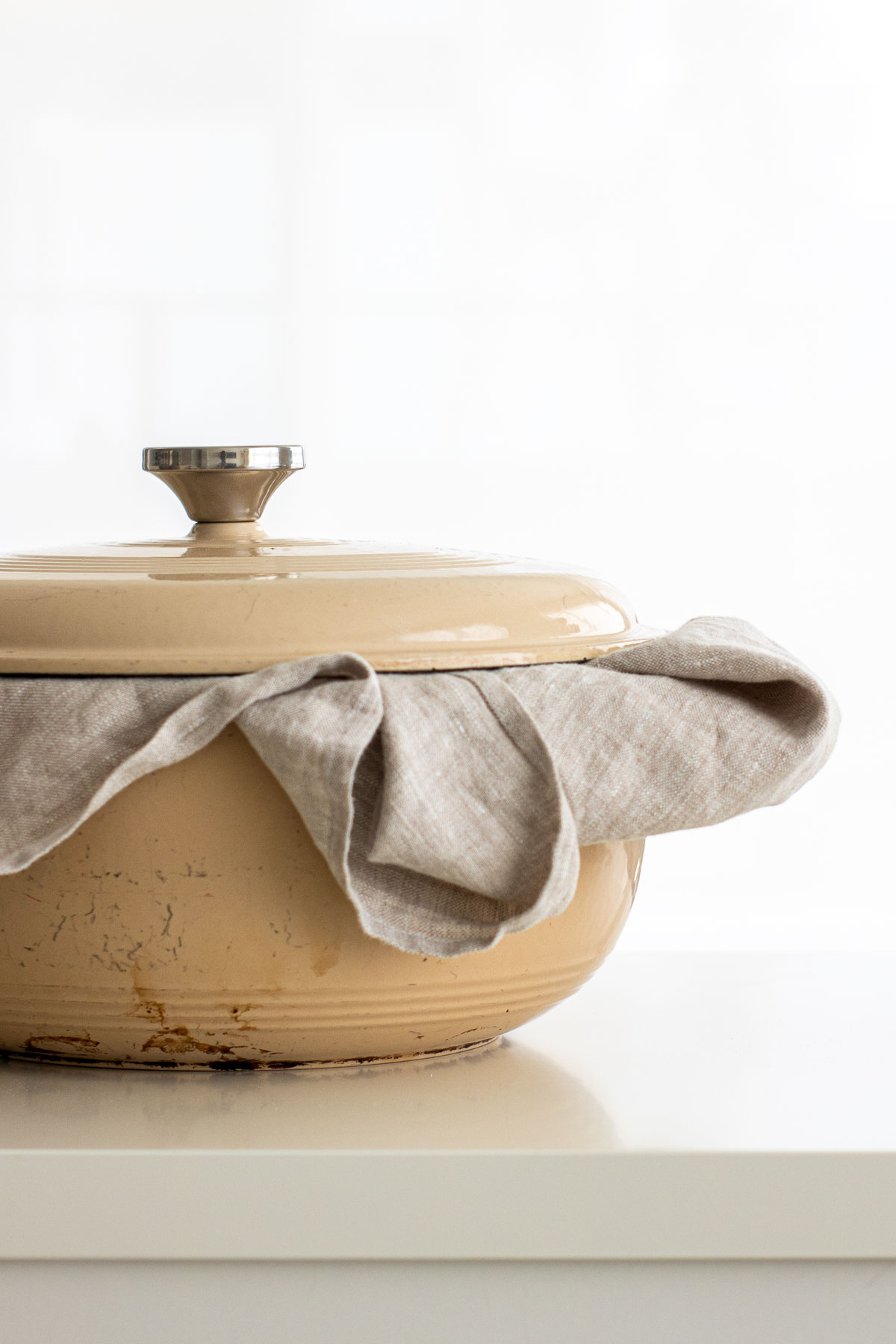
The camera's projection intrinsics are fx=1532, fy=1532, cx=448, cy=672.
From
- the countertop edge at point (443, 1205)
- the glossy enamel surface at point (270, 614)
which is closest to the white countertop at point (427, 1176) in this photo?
the countertop edge at point (443, 1205)

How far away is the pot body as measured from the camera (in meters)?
0.71

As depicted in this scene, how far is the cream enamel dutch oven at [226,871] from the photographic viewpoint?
70 centimetres

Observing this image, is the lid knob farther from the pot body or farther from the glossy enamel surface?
the pot body

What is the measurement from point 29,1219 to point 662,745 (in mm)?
359

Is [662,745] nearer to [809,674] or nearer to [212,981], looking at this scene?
[809,674]

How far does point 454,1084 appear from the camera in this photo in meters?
0.80

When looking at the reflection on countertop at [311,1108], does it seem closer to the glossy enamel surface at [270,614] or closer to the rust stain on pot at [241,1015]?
the rust stain on pot at [241,1015]

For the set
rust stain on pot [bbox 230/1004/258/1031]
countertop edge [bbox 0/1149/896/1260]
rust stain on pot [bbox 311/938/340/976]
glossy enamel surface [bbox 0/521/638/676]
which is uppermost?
glossy enamel surface [bbox 0/521/638/676]

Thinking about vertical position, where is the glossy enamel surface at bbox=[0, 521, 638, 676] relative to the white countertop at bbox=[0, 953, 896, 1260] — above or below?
above

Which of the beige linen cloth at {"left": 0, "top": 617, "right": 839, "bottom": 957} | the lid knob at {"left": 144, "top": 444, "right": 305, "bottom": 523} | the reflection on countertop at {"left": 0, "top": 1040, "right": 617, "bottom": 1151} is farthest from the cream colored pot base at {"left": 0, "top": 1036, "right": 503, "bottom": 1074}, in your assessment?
the lid knob at {"left": 144, "top": 444, "right": 305, "bottom": 523}

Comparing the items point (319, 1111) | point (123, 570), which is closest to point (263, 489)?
point (123, 570)

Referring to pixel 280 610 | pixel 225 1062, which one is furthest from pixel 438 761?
pixel 225 1062

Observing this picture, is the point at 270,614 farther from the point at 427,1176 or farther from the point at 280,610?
the point at 427,1176

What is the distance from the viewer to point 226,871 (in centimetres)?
71
